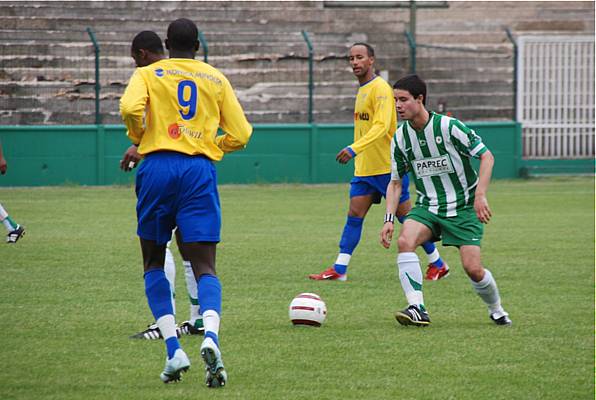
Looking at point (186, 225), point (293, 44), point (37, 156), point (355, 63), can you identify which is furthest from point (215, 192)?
point (293, 44)

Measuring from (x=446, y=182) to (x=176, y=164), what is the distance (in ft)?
8.32

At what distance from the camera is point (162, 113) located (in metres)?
5.82

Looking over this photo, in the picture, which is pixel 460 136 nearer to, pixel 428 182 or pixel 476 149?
pixel 476 149

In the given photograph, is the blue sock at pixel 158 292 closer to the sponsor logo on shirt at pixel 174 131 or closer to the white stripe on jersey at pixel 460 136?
the sponsor logo on shirt at pixel 174 131

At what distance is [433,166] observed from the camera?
770 centimetres

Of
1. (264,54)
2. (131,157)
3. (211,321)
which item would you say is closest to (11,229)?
(131,157)

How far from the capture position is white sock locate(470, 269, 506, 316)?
747 cm

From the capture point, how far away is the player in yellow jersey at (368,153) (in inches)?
387

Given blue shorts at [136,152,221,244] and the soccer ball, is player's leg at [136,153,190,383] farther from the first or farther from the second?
the soccer ball

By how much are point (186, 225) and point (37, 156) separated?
15052 millimetres

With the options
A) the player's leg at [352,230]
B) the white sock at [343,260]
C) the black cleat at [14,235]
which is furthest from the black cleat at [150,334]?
the black cleat at [14,235]

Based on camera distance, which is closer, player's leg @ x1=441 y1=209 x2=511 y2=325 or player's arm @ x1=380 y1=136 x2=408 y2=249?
player's leg @ x1=441 y1=209 x2=511 y2=325

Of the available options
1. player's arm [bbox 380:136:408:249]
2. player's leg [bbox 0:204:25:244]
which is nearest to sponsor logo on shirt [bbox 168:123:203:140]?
player's arm [bbox 380:136:408:249]

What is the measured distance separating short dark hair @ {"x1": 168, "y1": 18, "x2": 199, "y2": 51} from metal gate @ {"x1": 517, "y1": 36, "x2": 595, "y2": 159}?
60.1 feet
